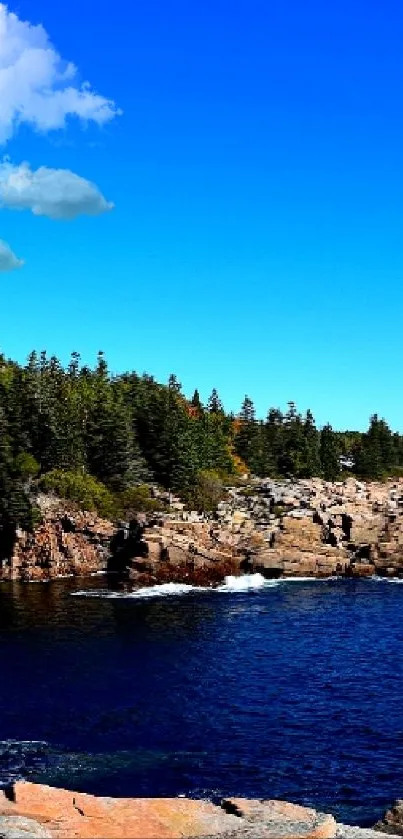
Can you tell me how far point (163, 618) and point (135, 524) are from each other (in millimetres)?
28788

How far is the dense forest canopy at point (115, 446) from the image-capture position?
112500 mm

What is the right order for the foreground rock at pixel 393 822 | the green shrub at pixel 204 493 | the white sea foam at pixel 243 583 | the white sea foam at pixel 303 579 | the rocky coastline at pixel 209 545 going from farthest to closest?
the green shrub at pixel 204 493 → the white sea foam at pixel 303 579 → the rocky coastline at pixel 209 545 → the white sea foam at pixel 243 583 → the foreground rock at pixel 393 822

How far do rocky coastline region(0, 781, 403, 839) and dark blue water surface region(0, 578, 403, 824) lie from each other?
33.3ft

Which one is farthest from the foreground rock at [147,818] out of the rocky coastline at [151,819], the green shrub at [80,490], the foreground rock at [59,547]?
the green shrub at [80,490]

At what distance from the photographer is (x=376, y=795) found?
36.9m

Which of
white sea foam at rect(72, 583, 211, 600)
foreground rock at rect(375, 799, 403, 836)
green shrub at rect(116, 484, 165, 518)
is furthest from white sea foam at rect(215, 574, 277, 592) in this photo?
foreground rock at rect(375, 799, 403, 836)

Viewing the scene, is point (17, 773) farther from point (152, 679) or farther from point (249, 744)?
point (152, 679)

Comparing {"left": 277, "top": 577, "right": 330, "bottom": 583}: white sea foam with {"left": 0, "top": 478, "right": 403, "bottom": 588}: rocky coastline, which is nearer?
{"left": 0, "top": 478, "right": 403, "bottom": 588}: rocky coastline

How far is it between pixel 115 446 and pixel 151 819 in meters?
101

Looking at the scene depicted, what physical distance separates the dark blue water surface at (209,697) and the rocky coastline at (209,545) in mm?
10537

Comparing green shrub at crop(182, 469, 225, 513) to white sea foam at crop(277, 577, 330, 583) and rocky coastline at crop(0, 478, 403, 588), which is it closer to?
rocky coastline at crop(0, 478, 403, 588)

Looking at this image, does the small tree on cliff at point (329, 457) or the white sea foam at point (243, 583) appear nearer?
the white sea foam at point (243, 583)

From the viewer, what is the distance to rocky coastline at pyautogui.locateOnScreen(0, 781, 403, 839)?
77.8 ft

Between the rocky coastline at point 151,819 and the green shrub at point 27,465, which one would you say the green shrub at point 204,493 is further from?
the rocky coastline at point 151,819
